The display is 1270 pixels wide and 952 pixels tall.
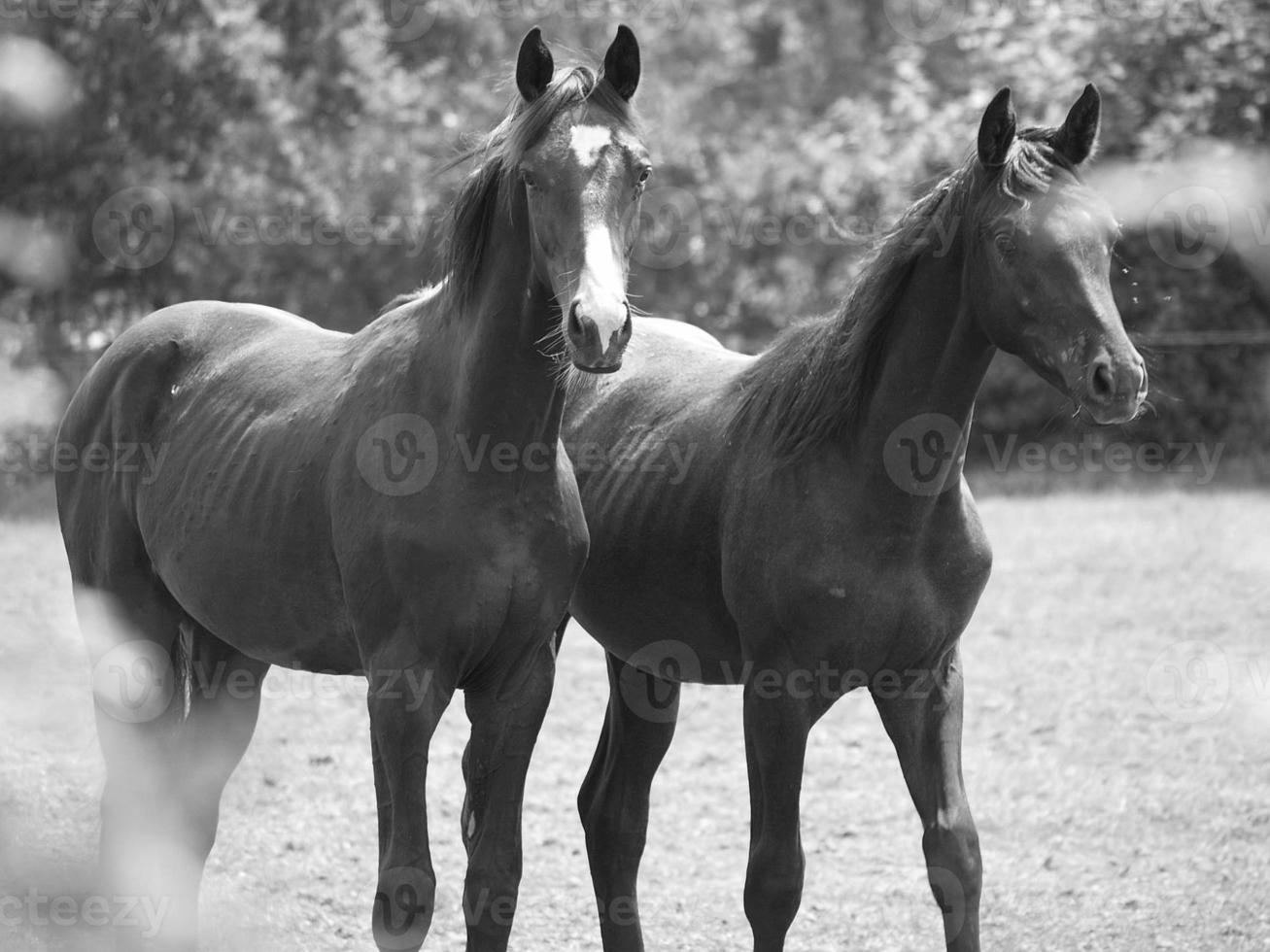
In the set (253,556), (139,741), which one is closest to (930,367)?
(253,556)

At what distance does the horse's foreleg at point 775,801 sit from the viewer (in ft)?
13.2

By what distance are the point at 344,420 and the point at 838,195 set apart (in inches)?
459

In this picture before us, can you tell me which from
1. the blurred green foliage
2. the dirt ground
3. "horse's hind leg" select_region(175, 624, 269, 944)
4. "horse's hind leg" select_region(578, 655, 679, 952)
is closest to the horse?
"horse's hind leg" select_region(175, 624, 269, 944)

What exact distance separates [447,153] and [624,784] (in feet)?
27.6

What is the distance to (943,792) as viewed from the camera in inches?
160

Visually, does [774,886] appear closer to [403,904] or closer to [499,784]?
[499,784]

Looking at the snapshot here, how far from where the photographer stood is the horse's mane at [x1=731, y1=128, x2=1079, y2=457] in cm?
380

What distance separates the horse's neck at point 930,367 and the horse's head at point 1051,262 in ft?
0.27

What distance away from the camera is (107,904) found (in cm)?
486

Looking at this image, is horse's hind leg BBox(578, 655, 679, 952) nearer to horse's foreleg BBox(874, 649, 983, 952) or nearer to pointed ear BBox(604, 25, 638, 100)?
horse's foreleg BBox(874, 649, 983, 952)

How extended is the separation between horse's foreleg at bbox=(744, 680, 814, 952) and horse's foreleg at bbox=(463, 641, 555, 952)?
0.59 meters

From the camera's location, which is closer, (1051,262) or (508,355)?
→ (1051,262)

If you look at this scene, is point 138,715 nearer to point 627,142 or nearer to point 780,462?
point 780,462

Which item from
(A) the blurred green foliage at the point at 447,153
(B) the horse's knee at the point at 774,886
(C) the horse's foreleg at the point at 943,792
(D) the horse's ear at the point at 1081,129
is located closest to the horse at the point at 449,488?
(B) the horse's knee at the point at 774,886
